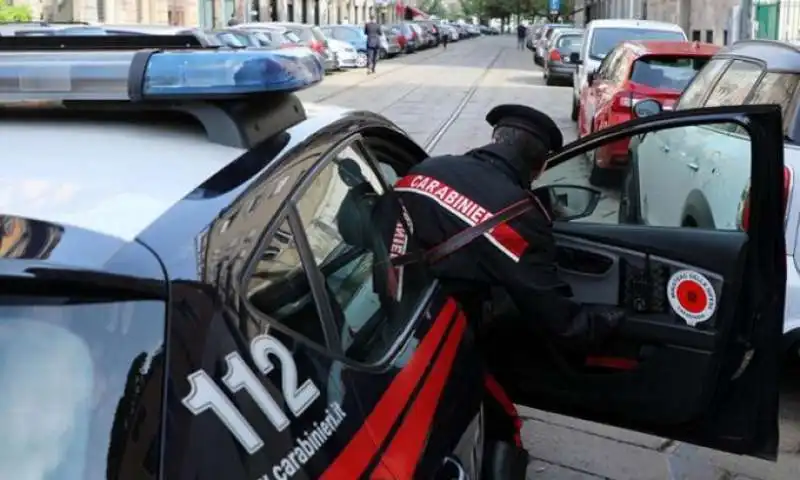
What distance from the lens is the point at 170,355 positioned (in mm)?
1492

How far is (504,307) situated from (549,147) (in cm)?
53

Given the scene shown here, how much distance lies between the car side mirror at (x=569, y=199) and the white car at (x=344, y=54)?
96.0 ft

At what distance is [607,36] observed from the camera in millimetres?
17125

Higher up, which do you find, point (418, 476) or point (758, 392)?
point (418, 476)

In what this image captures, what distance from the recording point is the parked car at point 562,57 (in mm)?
24438

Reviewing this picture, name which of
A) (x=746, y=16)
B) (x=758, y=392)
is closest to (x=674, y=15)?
Answer: (x=746, y=16)

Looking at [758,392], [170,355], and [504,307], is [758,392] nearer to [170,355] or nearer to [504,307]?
[504,307]

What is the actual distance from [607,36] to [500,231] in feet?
49.6

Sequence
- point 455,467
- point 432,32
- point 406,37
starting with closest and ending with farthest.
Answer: point 455,467 → point 406,37 → point 432,32

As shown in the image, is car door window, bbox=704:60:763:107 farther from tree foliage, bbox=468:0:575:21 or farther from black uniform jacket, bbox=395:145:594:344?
tree foliage, bbox=468:0:575:21

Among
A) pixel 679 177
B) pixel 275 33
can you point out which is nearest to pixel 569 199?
pixel 679 177

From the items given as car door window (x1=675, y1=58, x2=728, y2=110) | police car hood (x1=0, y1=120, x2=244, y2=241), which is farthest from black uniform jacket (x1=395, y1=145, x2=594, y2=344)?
car door window (x1=675, y1=58, x2=728, y2=110)

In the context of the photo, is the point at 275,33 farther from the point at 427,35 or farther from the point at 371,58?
the point at 427,35

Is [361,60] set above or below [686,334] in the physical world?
above
